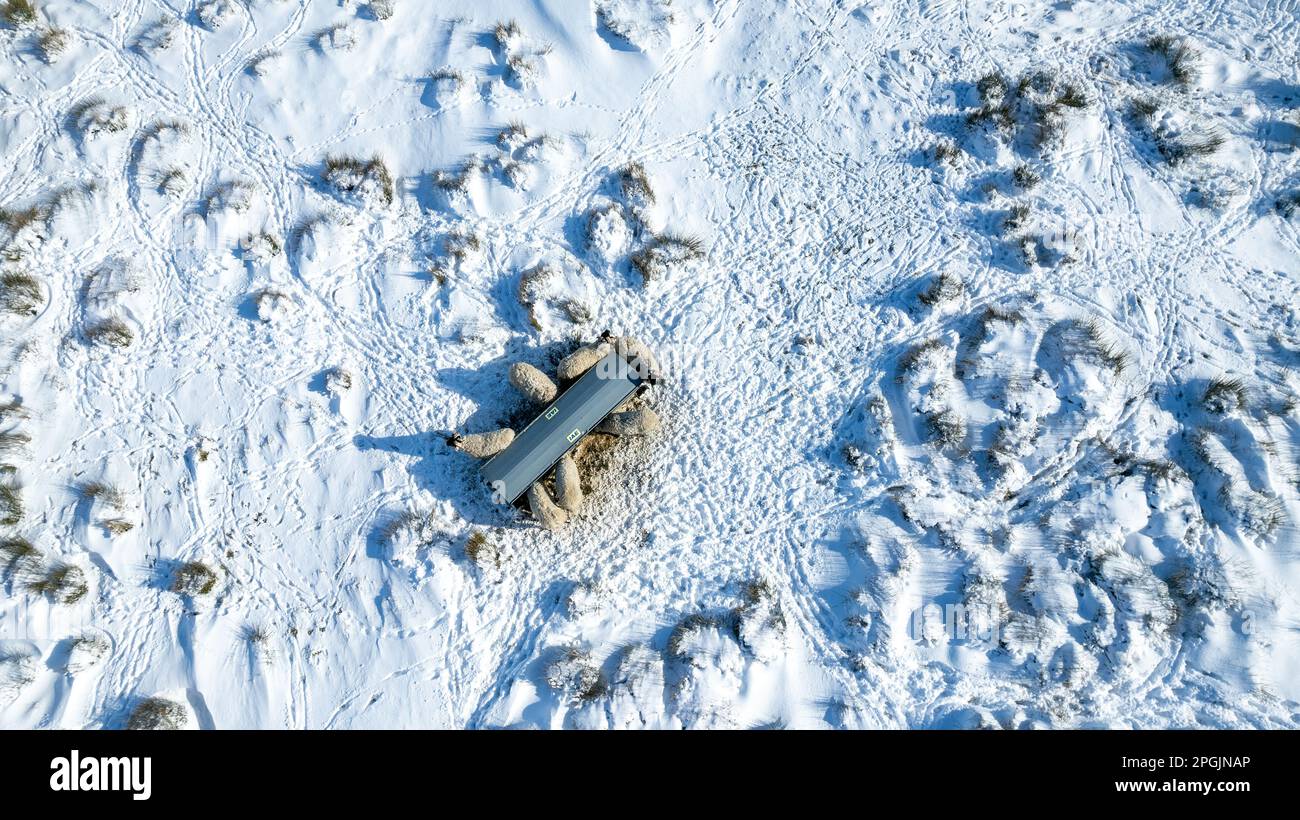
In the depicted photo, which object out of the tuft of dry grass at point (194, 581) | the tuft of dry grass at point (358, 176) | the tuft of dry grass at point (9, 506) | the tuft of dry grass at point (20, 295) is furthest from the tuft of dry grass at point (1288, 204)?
the tuft of dry grass at point (9, 506)

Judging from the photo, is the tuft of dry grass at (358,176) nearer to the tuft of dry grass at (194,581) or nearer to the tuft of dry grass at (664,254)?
the tuft of dry grass at (664,254)

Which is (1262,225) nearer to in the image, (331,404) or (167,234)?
(331,404)

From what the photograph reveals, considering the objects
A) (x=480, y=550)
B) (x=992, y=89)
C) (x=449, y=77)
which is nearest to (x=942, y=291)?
(x=992, y=89)

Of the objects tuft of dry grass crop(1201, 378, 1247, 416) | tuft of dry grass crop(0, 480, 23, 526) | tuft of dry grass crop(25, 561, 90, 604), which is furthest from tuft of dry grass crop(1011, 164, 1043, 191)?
tuft of dry grass crop(0, 480, 23, 526)

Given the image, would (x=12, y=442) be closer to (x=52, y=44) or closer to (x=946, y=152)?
(x=52, y=44)

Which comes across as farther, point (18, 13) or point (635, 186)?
point (18, 13)

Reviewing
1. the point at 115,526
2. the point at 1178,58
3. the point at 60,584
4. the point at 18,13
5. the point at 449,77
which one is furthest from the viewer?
the point at 18,13

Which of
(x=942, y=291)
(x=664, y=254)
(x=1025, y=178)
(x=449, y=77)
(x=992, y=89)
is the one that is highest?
A: (x=449, y=77)

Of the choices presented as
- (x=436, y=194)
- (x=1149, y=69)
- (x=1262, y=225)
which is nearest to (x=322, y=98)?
(x=436, y=194)
